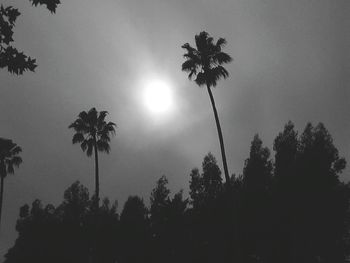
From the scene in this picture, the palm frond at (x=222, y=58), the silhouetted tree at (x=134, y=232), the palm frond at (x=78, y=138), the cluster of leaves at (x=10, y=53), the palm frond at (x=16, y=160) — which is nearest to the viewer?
the cluster of leaves at (x=10, y=53)

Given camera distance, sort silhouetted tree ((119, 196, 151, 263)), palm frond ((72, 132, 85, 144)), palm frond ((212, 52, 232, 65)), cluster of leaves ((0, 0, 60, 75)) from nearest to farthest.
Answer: cluster of leaves ((0, 0, 60, 75)), palm frond ((212, 52, 232, 65)), palm frond ((72, 132, 85, 144)), silhouetted tree ((119, 196, 151, 263))

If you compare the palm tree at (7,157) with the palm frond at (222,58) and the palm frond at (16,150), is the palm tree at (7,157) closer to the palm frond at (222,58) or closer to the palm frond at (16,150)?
the palm frond at (16,150)

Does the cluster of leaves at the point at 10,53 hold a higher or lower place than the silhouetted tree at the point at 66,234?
lower

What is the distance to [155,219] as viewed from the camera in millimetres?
50000

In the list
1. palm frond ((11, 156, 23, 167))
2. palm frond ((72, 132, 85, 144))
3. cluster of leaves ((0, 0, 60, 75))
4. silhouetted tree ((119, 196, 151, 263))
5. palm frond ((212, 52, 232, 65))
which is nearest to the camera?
cluster of leaves ((0, 0, 60, 75))

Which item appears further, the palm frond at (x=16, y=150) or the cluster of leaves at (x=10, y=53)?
the palm frond at (x=16, y=150)

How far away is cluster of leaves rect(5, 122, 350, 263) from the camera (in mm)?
33312

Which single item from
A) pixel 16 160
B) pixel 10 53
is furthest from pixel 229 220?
pixel 10 53

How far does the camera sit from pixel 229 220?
3912 centimetres

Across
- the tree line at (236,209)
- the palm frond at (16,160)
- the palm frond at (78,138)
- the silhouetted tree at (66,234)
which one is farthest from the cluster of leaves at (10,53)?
the silhouetted tree at (66,234)

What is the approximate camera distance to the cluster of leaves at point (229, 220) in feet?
109

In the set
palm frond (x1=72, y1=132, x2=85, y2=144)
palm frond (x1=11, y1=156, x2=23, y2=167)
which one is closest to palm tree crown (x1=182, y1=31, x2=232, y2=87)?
palm frond (x1=72, y1=132, x2=85, y2=144)

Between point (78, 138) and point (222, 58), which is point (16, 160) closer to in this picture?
point (78, 138)

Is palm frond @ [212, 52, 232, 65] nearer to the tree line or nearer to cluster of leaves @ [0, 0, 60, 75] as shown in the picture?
the tree line
